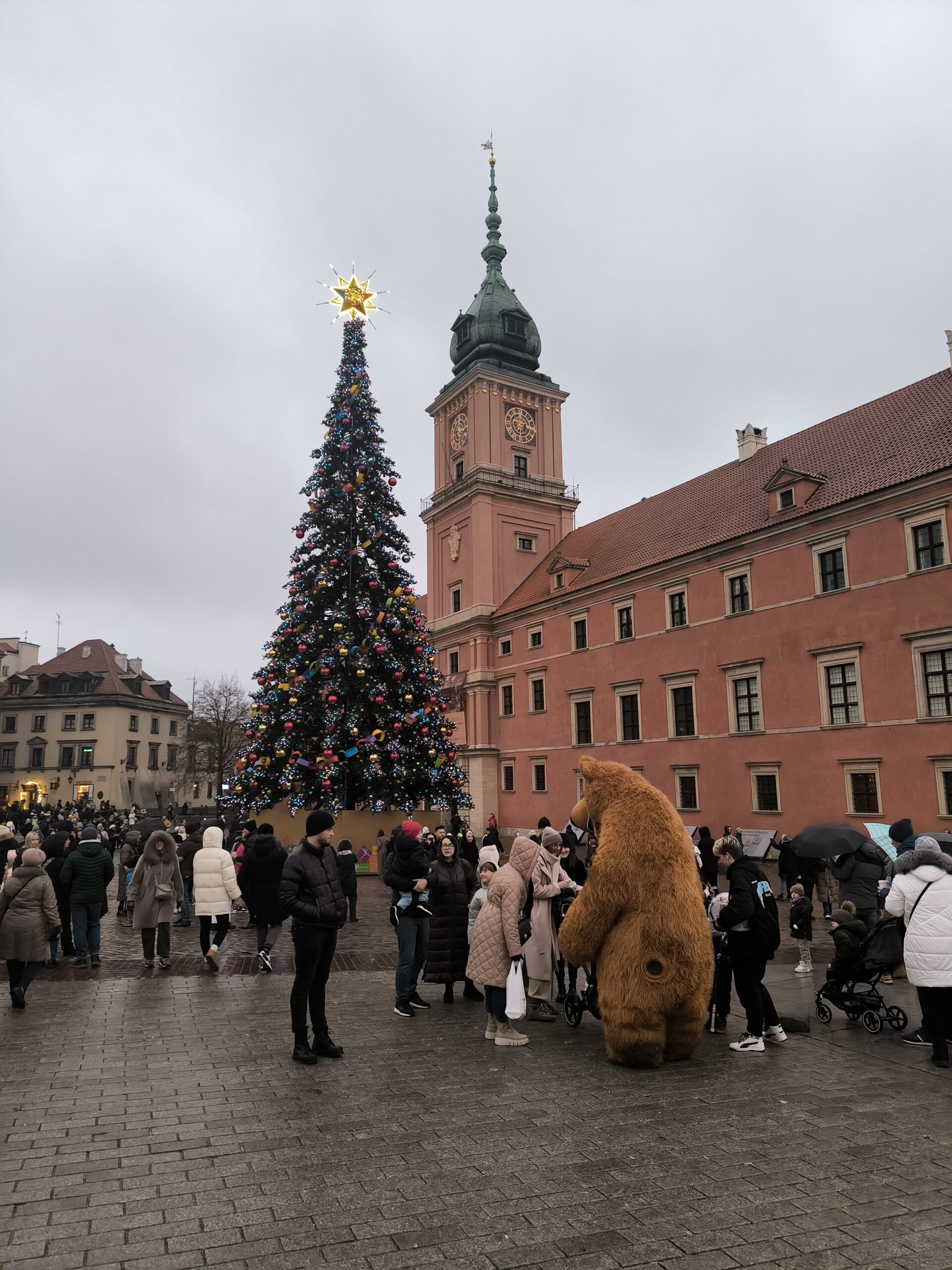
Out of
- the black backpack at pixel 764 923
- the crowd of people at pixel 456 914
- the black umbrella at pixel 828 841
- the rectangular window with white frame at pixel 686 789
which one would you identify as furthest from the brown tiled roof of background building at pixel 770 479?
the black backpack at pixel 764 923

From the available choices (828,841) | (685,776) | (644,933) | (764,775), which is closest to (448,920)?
(644,933)

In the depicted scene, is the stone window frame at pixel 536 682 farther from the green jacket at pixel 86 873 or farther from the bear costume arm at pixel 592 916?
the bear costume arm at pixel 592 916

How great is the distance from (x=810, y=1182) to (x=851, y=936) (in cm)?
424

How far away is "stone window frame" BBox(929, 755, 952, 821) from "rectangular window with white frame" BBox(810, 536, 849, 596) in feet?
18.2

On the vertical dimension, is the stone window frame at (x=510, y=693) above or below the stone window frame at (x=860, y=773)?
above

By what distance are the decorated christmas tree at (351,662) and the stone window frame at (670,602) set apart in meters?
10.9

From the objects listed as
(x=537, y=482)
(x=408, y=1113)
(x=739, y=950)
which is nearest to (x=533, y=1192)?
(x=408, y=1113)

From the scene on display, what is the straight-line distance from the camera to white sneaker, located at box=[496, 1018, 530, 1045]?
7312 mm

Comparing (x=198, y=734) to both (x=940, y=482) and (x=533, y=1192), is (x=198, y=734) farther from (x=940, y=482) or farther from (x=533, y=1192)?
(x=533, y=1192)

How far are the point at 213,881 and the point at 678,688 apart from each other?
22715 mm

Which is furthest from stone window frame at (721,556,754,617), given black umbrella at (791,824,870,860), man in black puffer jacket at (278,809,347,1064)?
man in black puffer jacket at (278,809,347,1064)

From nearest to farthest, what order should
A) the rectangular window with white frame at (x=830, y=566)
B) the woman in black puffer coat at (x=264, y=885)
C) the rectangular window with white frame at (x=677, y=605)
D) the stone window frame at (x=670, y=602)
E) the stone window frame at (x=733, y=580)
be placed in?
the woman in black puffer coat at (x=264, y=885) → the rectangular window with white frame at (x=830, y=566) → the stone window frame at (x=733, y=580) → the stone window frame at (x=670, y=602) → the rectangular window with white frame at (x=677, y=605)

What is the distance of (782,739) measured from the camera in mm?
26109

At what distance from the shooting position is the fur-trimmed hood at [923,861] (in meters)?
6.97
